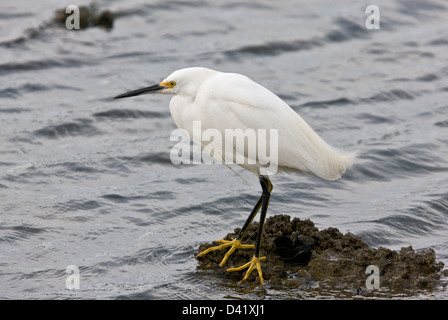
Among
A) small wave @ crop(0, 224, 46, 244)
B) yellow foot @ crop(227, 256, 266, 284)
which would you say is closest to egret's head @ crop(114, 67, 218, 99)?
yellow foot @ crop(227, 256, 266, 284)

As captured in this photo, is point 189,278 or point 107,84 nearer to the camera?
point 189,278

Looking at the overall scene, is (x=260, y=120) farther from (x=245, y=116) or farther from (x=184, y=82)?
(x=184, y=82)

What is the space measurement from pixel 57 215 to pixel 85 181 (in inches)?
44.8

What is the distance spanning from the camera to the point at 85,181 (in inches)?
357

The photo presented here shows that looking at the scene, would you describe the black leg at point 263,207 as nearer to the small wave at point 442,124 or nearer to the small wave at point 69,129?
the small wave at point 69,129

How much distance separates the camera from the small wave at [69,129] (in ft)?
34.7

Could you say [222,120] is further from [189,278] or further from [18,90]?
[18,90]

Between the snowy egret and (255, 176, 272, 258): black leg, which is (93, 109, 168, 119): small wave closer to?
the snowy egret

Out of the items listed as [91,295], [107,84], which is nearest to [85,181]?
[91,295]

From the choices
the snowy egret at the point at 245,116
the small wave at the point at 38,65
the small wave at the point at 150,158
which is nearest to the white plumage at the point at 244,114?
the snowy egret at the point at 245,116

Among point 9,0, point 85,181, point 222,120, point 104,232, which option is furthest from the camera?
point 9,0

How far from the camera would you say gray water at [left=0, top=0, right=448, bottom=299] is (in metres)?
6.95

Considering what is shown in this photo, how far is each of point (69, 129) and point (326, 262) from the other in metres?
5.95

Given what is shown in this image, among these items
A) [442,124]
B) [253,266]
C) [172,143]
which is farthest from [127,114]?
[253,266]
